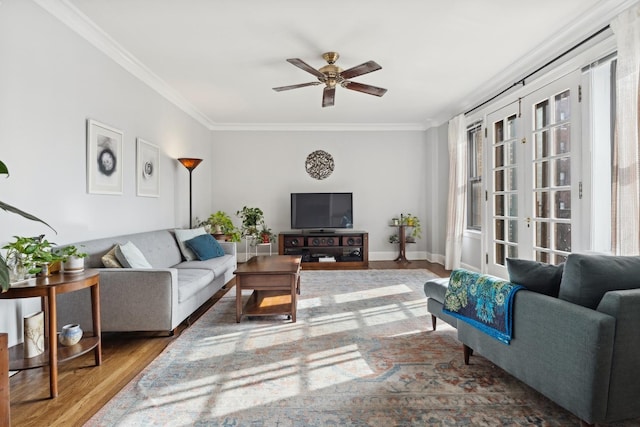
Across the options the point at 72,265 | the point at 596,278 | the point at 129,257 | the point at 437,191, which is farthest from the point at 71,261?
the point at 437,191

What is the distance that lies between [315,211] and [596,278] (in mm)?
5290

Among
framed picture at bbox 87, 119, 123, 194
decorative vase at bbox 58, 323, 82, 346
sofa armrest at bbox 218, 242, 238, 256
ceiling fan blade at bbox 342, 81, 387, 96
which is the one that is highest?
ceiling fan blade at bbox 342, 81, 387, 96

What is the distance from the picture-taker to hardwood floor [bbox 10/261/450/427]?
1851mm

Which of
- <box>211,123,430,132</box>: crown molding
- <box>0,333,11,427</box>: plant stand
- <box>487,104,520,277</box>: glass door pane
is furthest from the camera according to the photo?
<box>211,123,430,132</box>: crown molding

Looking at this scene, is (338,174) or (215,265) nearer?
(215,265)

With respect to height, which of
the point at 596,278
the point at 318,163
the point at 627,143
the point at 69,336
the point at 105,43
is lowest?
the point at 69,336

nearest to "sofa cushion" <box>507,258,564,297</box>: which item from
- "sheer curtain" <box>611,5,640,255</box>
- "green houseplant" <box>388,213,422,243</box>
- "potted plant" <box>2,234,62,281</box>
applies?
"sheer curtain" <box>611,5,640,255</box>

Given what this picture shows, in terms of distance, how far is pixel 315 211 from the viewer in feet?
22.3

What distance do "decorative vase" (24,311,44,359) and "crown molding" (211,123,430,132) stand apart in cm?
526

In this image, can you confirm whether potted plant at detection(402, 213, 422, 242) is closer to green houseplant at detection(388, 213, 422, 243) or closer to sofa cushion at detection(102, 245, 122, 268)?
green houseplant at detection(388, 213, 422, 243)

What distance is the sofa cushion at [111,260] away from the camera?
294 cm

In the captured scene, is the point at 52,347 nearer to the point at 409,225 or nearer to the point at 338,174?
the point at 338,174

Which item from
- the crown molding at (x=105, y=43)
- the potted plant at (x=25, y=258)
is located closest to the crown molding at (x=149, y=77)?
the crown molding at (x=105, y=43)

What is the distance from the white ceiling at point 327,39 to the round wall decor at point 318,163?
185cm
